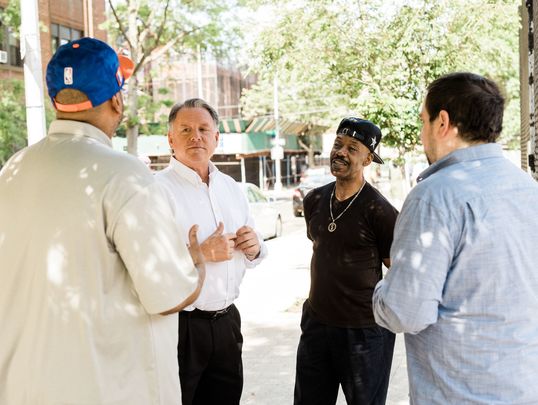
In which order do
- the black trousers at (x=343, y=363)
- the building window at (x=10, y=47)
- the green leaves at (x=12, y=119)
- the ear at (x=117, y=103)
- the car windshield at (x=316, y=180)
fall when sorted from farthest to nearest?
the car windshield at (x=316, y=180)
the building window at (x=10, y=47)
the green leaves at (x=12, y=119)
the black trousers at (x=343, y=363)
the ear at (x=117, y=103)

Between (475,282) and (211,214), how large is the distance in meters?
1.68

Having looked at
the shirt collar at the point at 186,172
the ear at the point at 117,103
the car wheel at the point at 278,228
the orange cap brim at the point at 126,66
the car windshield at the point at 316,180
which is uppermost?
the orange cap brim at the point at 126,66

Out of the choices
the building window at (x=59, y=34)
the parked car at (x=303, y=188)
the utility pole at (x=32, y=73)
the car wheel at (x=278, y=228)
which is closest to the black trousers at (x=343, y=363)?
the utility pole at (x=32, y=73)

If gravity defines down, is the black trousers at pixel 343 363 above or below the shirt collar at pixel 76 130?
below

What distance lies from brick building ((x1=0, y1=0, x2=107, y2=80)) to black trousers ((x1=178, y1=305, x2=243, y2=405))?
69.2ft

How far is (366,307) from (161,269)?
5.64 feet

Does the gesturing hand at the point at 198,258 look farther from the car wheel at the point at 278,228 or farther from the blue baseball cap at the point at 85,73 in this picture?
the car wheel at the point at 278,228

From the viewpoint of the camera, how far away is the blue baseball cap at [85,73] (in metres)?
2.19

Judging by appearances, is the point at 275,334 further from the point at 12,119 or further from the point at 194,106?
the point at 12,119

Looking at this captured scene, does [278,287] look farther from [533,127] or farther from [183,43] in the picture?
[183,43]

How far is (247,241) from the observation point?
3.36 metres

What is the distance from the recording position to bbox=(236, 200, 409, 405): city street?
A: 542 centimetres

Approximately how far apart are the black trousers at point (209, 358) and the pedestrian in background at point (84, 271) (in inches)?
40.7

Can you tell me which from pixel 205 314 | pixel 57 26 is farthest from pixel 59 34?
pixel 205 314
